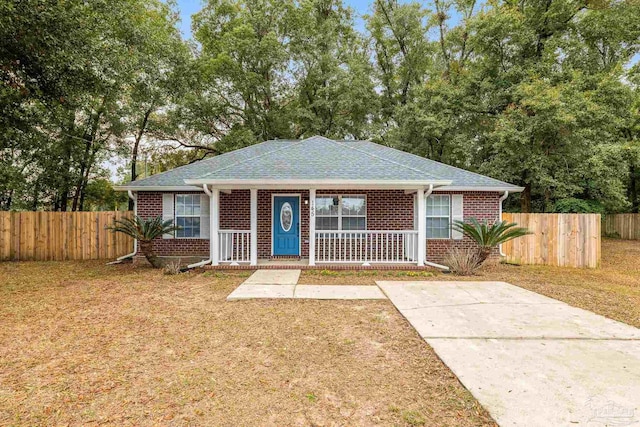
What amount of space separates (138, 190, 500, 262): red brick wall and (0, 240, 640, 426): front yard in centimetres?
380

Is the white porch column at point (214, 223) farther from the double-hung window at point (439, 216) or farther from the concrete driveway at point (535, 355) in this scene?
the double-hung window at point (439, 216)

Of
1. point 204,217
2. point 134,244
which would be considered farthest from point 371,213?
point 134,244

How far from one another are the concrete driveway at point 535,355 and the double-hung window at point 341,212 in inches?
181

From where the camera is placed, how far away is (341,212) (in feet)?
35.4

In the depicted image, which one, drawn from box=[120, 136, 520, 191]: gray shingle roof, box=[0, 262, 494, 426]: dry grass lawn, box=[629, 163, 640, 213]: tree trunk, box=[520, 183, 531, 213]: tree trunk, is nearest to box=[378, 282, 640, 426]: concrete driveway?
box=[0, 262, 494, 426]: dry grass lawn

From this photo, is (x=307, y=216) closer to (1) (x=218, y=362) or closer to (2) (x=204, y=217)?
(2) (x=204, y=217)

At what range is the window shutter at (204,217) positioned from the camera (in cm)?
1077

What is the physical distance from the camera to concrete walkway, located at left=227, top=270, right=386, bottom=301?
6321 mm

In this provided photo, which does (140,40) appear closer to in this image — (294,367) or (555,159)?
(294,367)

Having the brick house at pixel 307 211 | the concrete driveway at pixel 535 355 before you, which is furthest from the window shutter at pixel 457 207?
the concrete driveway at pixel 535 355

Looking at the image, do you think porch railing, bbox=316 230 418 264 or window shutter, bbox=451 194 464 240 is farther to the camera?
window shutter, bbox=451 194 464 240

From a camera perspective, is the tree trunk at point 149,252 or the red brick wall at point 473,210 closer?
the tree trunk at point 149,252

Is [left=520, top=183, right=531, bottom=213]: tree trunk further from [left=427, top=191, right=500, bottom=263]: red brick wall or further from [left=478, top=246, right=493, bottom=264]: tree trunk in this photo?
[left=478, top=246, right=493, bottom=264]: tree trunk

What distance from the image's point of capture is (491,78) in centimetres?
1622
